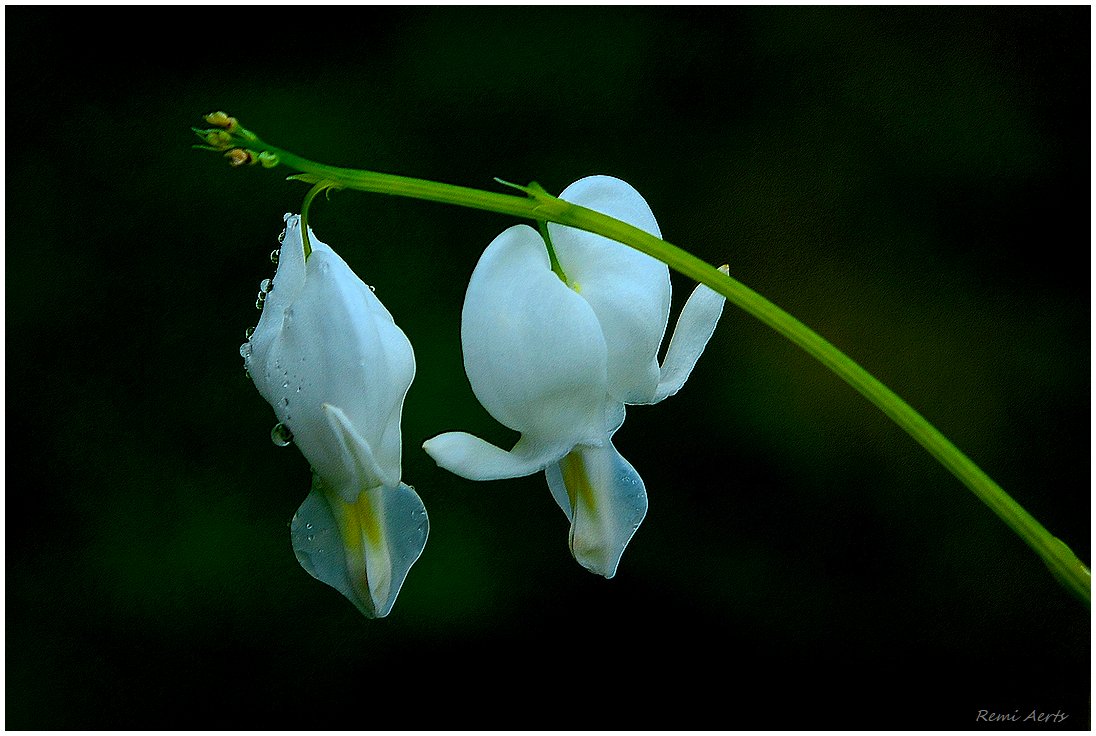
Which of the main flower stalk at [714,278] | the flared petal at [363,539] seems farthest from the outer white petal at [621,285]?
the flared petal at [363,539]

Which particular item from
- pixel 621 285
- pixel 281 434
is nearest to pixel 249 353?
pixel 281 434

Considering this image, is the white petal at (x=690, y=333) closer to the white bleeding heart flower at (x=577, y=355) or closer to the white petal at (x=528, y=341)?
the white bleeding heart flower at (x=577, y=355)

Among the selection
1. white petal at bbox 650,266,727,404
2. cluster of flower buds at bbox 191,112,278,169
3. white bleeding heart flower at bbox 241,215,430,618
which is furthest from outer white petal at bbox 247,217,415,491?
white petal at bbox 650,266,727,404

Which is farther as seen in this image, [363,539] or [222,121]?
[363,539]

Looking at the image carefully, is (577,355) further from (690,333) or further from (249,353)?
(249,353)

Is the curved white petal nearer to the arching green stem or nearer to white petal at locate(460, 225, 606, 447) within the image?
white petal at locate(460, 225, 606, 447)

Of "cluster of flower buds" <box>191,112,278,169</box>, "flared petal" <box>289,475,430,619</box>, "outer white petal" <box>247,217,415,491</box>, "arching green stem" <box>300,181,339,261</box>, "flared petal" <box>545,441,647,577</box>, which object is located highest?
"cluster of flower buds" <box>191,112,278,169</box>
